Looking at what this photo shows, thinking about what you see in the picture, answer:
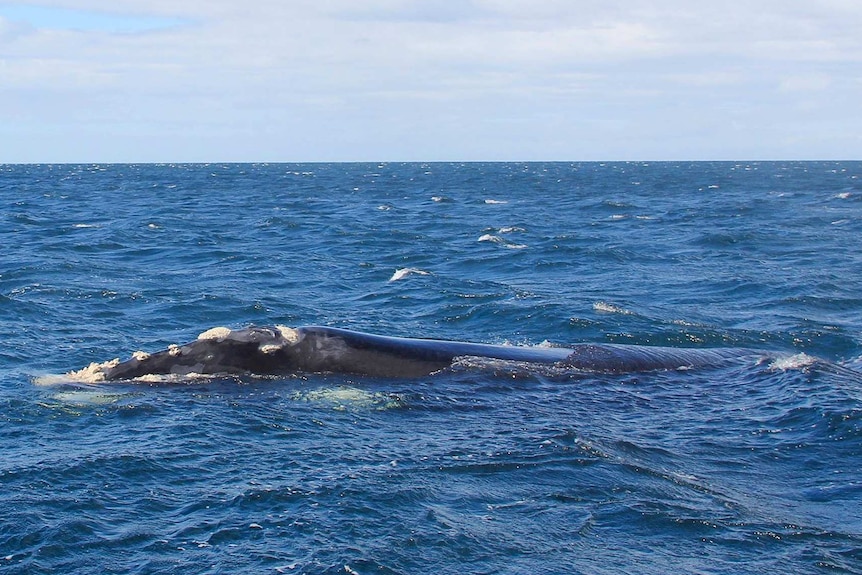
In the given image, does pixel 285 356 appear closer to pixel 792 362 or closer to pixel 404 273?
pixel 792 362

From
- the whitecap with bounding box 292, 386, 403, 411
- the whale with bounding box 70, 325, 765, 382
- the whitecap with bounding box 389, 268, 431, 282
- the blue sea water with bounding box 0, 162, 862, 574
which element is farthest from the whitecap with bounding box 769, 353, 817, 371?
the whitecap with bounding box 389, 268, 431, 282

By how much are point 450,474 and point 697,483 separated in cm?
275

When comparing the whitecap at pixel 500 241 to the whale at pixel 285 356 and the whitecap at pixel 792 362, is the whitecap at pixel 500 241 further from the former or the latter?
the whale at pixel 285 356

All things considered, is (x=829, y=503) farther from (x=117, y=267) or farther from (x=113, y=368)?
(x=117, y=267)

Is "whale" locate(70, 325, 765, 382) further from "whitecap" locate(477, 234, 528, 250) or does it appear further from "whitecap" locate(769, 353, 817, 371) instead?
"whitecap" locate(477, 234, 528, 250)

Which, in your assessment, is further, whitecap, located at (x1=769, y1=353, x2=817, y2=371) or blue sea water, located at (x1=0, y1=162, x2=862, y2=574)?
whitecap, located at (x1=769, y1=353, x2=817, y2=371)

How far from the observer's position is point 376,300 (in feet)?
89.4

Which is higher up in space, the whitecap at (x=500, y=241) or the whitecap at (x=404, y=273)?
the whitecap at (x=500, y=241)

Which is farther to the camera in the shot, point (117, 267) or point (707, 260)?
point (707, 260)

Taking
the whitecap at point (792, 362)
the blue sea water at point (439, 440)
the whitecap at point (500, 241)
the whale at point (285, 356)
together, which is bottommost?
the blue sea water at point (439, 440)

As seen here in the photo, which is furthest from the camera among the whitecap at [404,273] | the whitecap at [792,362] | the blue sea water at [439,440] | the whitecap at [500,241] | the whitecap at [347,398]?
the whitecap at [500,241]

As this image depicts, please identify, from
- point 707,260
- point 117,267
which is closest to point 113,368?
point 117,267

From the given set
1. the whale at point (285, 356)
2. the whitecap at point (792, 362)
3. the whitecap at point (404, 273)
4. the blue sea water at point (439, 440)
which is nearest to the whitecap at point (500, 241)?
the whitecap at point (404, 273)

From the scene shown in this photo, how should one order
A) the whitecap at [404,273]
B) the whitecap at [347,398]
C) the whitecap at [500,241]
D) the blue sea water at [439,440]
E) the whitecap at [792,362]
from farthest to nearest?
the whitecap at [500,241] < the whitecap at [404,273] < the whitecap at [792,362] < the whitecap at [347,398] < the blue sea water at [439,440]
